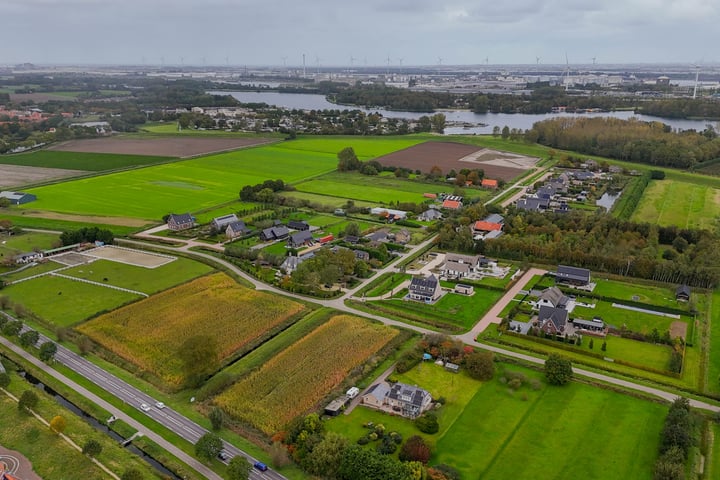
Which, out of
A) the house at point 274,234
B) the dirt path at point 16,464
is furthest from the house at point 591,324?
the dirt path at point 16,464

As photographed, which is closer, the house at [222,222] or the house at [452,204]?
the house at [222,222]

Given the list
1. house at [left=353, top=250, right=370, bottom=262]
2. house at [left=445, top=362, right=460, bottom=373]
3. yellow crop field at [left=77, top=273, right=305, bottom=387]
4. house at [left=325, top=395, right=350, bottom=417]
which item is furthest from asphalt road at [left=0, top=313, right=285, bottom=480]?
house at [left=353, top=250, right=370, bottom=262]

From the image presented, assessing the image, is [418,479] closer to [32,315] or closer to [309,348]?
[309,348]

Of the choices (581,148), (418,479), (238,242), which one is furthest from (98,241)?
(581,148)

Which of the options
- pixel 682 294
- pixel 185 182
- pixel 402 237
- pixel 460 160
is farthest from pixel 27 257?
pixel 460 160

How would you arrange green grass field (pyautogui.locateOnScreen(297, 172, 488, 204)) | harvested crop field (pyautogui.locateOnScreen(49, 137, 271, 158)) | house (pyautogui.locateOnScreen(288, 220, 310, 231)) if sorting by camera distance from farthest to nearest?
harvested crop field (pyautogui.locateOnScreen(49, 137, 271, 158)) < green grass field (pyautogui.locateOnScreen(297, 172, 488, 204)) < house (pyautogui.locateOnScreen(288, 220, 310, 231))

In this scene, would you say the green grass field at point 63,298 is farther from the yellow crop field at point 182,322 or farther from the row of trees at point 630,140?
the row of trees at point 630,140

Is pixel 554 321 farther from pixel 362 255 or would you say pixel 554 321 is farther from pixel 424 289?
pixel 362 255

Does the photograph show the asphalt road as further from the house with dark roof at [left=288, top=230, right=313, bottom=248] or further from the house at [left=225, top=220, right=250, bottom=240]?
the house with dark roof at [left=288, top=230, right=313, bottom=248]
